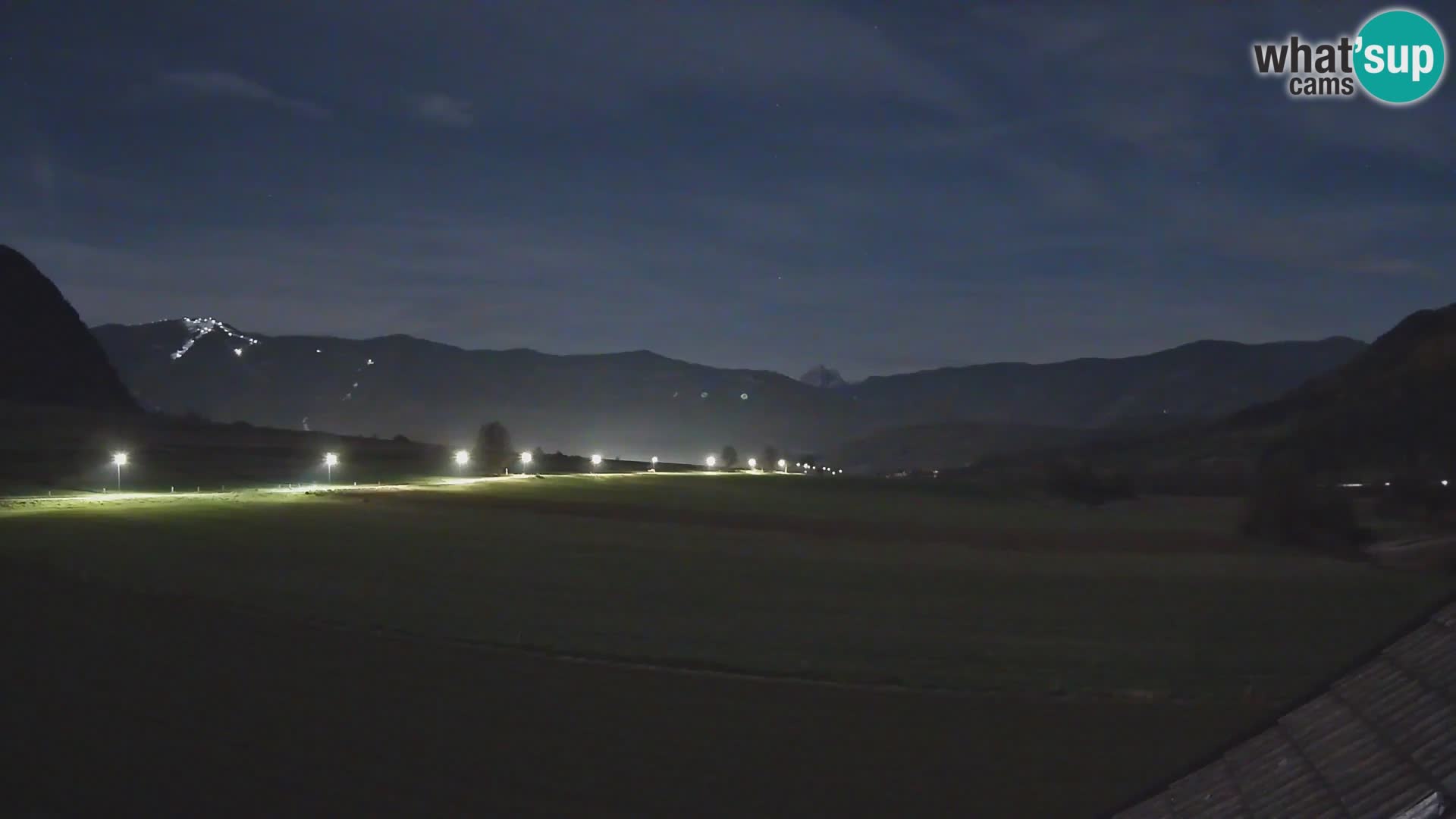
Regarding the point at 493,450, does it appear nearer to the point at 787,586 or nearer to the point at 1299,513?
the point at 1299,513

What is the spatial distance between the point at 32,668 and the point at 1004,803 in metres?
13.0

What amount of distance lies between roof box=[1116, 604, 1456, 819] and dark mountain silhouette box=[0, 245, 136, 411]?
12651 centimetres

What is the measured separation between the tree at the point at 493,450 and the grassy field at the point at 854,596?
148 feet

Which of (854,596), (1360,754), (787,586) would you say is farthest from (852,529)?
(1360,754)

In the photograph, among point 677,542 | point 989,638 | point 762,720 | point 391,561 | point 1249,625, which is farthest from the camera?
point 677,542

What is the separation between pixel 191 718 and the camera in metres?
14.0

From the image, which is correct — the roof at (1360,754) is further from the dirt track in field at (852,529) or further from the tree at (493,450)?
the tree at (493,450)

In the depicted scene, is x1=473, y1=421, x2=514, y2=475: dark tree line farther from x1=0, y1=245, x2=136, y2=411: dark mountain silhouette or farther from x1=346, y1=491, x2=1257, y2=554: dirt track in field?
x1=0, y1=245, x2=136, y2=411: dark mountain silhouette

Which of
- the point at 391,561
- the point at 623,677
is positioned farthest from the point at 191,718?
the point at 391,561

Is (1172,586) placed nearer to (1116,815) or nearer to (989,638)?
(989,638)

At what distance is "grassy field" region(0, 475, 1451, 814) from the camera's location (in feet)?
57.8

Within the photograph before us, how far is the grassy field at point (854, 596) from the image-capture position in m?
17.6

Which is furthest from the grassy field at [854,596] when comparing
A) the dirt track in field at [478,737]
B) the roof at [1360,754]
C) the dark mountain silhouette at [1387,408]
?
the dark mountain silhouette at [1387,408]

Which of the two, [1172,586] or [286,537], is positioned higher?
[286,537]
